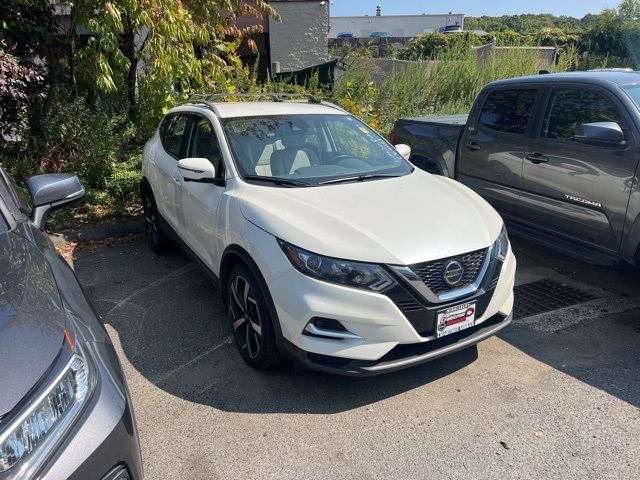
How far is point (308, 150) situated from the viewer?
13.4 feet

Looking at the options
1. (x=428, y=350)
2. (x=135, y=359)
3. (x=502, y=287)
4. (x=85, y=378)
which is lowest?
(x=135, y=359)

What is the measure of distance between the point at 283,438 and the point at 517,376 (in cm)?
159

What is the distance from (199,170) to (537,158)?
314cm

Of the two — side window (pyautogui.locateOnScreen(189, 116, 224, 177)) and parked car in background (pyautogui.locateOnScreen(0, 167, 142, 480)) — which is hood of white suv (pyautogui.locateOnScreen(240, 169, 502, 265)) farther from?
parked car in background (pyautogui.locateOnScreen(0, 167, 142, 480))

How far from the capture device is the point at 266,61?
11688mm

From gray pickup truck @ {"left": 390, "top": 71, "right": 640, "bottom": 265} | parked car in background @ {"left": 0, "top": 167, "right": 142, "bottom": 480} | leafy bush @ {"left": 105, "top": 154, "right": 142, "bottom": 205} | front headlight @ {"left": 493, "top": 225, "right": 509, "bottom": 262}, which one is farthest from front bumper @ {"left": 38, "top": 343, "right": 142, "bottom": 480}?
leafy bush @ {"left": 105, "top": 154, "right": 142, "bottom": 205}

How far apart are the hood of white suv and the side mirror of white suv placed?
13.5 inches

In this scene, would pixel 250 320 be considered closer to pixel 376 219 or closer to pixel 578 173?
pixel 376 219

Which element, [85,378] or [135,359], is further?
[135,359]

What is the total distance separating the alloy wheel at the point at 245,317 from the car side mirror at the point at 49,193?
3.73ft

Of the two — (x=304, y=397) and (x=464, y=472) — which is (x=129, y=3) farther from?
(x=464, y=472)

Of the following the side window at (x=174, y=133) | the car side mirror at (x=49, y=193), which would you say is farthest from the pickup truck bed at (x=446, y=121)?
the car side mirror at (x=49, y=193)

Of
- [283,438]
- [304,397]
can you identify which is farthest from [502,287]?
[283,438]

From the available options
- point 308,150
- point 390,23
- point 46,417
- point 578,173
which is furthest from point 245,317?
point 390,23
